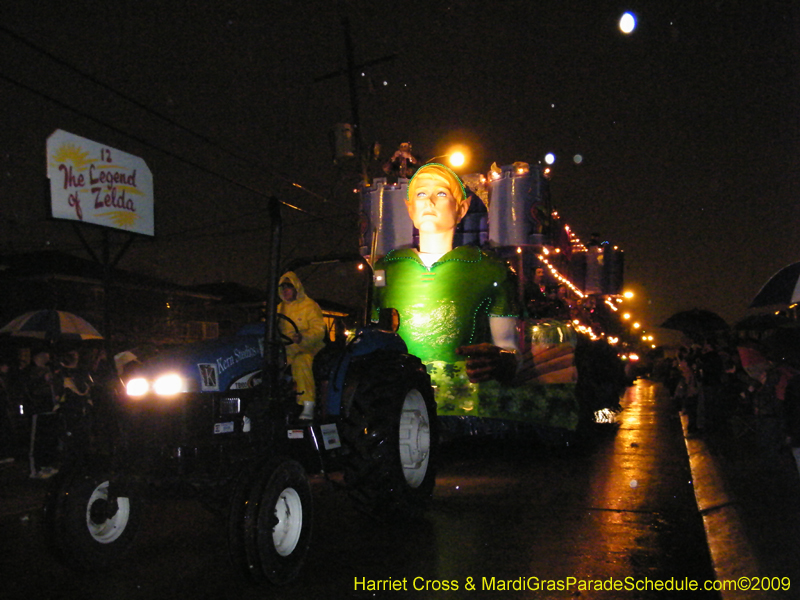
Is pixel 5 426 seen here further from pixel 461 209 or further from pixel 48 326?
pixel 461 209

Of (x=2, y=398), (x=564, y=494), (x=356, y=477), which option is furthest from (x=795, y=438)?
(x=2, y=398)

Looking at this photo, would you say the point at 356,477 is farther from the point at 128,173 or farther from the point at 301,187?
the point at 301,187

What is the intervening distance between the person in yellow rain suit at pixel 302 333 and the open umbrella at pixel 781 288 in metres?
4.63

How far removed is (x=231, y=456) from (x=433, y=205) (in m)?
5.65

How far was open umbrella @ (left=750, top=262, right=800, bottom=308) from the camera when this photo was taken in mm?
6758

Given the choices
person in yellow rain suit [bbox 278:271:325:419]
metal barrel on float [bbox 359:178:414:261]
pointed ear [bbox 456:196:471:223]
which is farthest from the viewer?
metal barrel on float [bbox 359:178:414:261]

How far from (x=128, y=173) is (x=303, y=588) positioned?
25.4ft

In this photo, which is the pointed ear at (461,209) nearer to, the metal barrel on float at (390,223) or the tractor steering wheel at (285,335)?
the metal barrel on float at (390,223)

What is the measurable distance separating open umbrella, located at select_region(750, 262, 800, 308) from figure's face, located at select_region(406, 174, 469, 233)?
12.8 feet

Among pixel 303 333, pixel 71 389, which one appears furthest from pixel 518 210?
pixel 71 389

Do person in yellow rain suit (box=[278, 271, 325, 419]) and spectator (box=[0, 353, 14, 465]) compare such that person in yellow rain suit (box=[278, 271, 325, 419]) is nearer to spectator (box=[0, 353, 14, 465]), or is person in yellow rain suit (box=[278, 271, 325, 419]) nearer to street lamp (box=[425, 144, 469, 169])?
street lamp (box=[425, 144, 469, 169])

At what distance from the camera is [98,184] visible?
9.72 metres

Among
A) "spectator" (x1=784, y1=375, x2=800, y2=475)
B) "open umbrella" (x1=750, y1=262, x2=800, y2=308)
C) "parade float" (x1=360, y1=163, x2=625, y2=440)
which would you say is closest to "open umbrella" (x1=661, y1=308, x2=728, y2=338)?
"parade float" (x1=360, y1=163, x2=625, y2=440)

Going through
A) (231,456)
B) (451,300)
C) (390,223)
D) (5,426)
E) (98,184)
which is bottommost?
(5,426)
